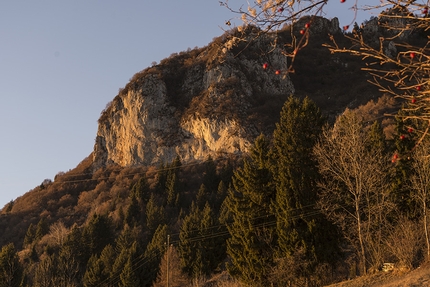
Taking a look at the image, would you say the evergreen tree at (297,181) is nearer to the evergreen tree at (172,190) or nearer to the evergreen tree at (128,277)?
the evergreen tree at (128,277)

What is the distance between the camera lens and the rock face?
80562 mm

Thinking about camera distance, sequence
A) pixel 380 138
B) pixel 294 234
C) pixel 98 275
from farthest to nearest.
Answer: pixel 98 275 → pixel 380 138 → pixel 294 234

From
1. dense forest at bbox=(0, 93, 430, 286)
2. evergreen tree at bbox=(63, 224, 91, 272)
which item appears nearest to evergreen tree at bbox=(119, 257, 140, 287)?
dense forest at bbox=(0, 93, 430, 286)

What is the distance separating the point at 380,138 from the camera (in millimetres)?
29594

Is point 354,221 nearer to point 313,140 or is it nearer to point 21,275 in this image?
point 313,140

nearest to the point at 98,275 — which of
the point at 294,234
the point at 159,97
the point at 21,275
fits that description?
the point at 21,275

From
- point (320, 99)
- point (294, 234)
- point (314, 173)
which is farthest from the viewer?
point (320, 99)

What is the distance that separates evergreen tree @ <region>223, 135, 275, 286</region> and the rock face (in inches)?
1995

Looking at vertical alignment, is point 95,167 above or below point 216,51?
below

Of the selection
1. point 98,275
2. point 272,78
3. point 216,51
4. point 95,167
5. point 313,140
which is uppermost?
point 216,51

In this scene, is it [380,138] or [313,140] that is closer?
[313,140]

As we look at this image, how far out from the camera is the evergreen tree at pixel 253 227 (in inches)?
901

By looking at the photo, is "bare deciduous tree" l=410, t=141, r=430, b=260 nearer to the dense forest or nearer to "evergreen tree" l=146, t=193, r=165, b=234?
the dense forest

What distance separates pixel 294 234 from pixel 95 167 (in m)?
78.4
